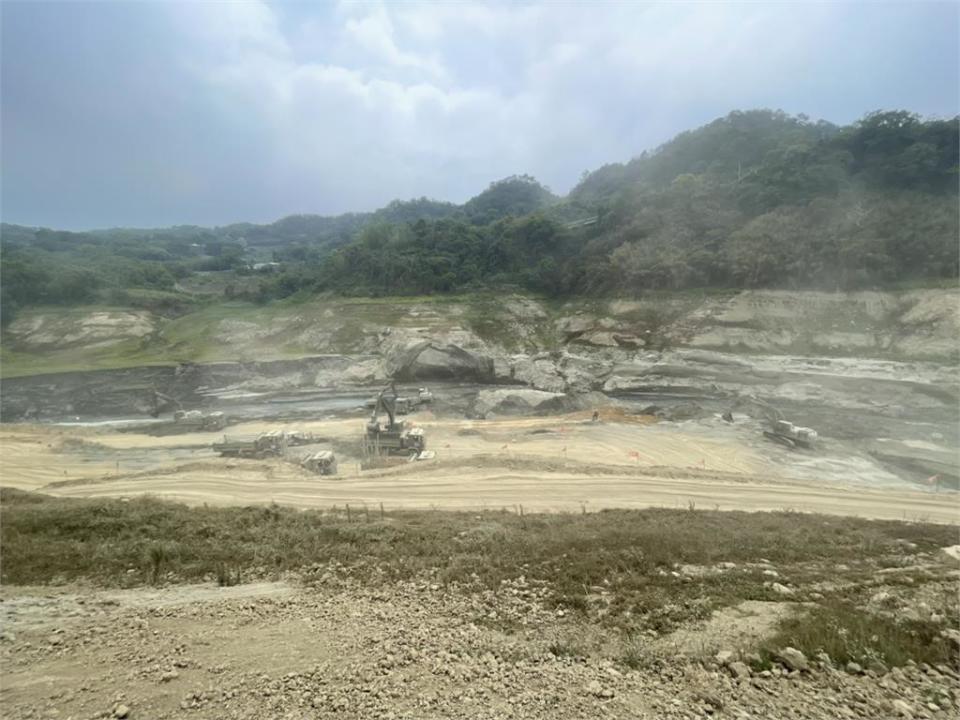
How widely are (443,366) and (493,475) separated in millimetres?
23768

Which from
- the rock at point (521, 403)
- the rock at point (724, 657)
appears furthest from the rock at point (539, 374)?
the rock at point (724, 657)

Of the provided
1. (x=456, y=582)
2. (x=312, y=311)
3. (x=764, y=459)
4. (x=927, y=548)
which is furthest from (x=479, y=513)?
(x=312, y=311)

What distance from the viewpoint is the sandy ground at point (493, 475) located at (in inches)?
650

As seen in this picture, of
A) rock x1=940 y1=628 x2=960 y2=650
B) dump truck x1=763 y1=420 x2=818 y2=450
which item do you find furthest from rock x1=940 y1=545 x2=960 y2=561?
dump truck x1=763 y1=420 x2=818 y2=450

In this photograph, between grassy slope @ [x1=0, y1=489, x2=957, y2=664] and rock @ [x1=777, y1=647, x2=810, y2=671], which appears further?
grassy slope @ [x1=0, y1=489, x2=957, y2=664]

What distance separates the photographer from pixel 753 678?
18.5 feet

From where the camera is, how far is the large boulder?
42.1m

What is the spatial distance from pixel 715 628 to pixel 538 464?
45.1ft

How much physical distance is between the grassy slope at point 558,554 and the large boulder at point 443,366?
2820 cm

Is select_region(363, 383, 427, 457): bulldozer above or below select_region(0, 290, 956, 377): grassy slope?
below

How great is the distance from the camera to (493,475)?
62.8 ft

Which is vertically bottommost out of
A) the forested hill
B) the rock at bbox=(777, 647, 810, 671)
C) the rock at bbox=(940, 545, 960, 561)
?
the rock at bbox=(940, 545, 960, 561)

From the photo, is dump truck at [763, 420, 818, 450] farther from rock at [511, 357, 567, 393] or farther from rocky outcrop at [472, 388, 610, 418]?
rock at [511, 357, 567, 393]

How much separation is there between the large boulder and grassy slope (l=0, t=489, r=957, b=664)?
28199mm
